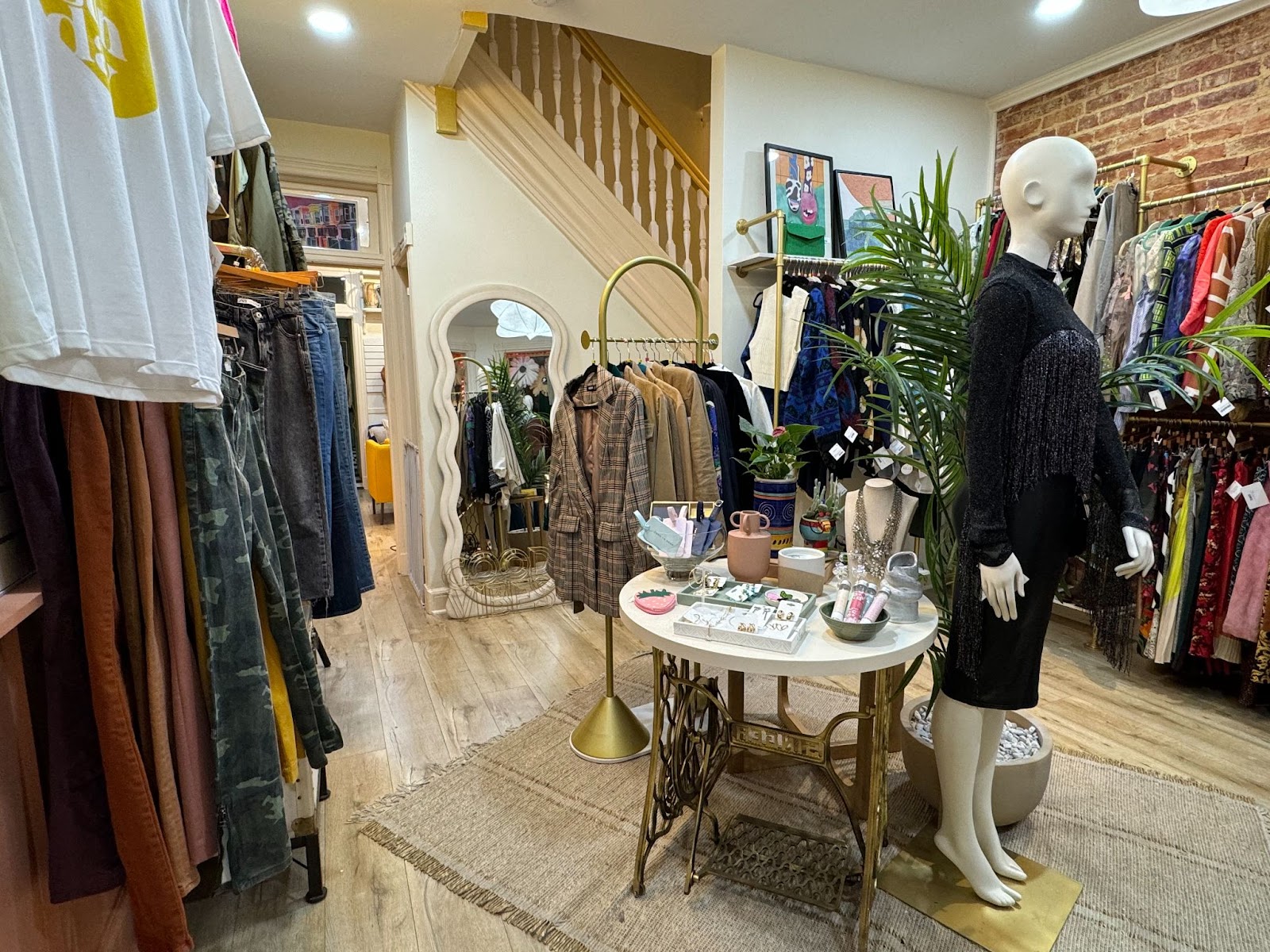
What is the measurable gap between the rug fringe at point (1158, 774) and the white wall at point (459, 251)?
277 centimetres

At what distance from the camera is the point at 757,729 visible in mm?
1487

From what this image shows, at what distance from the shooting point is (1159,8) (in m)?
1.85

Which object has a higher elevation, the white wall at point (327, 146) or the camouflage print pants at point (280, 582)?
the white wall at point (327, 146)

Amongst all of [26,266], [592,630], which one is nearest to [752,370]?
[592,630]

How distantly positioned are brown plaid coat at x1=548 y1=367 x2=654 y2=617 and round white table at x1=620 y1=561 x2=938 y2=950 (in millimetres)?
240

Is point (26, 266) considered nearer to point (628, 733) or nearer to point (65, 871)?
point (65, 871)

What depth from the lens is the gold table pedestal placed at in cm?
141

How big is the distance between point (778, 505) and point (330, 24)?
102 inches

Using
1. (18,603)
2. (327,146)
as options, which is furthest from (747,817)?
(327,146)

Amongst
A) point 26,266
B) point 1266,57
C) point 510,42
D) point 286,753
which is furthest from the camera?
point 510,42

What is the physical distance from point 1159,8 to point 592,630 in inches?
119

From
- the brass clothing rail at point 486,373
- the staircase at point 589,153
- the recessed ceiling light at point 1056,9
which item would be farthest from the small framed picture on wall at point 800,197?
the brass clothing rail at point 486,373

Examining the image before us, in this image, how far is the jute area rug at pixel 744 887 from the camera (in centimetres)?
146

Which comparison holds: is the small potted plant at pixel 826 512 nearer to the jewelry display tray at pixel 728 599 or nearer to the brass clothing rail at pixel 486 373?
the jewelry display tray at pixel 728 599
